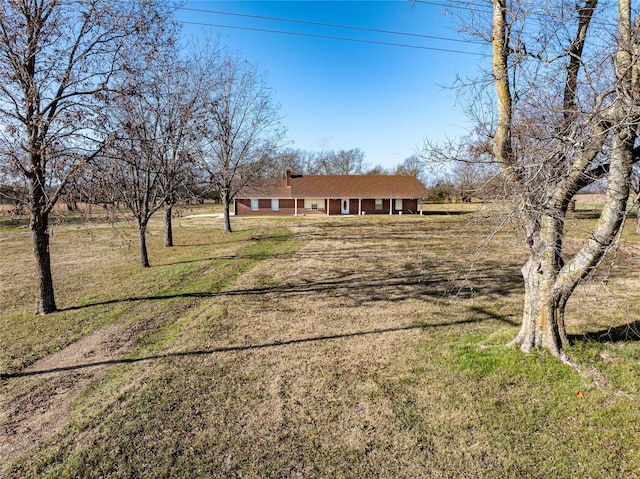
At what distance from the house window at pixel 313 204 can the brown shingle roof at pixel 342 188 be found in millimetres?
544

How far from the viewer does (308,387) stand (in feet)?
14.1

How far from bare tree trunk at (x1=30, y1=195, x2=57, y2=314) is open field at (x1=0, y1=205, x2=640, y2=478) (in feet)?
1.05

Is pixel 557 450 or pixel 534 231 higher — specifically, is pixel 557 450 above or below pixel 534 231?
below

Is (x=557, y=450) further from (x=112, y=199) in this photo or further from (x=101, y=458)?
(x=112, y=199)

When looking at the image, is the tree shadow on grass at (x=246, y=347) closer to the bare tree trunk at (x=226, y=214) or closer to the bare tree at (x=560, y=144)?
the bare tree at (x=560, y=144)

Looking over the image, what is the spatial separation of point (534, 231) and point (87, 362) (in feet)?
21.1

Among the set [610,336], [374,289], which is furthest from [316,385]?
[374,289]

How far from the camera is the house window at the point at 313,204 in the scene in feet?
119

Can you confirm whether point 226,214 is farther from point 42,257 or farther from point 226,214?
point 42,257

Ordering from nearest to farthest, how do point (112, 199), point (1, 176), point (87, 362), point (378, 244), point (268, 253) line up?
point (87, 362)
point (1, 176)
point (112, 199)
point (268, 253)
point (378, 244)

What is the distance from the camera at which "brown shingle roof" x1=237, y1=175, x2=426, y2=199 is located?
118 ft

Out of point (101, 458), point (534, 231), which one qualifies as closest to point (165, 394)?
point (101, 458)

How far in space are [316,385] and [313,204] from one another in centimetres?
3271

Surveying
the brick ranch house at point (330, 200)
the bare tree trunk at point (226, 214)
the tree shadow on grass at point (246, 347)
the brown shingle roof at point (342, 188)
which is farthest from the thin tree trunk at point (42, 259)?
the brick ranch house at point (330, 200)
